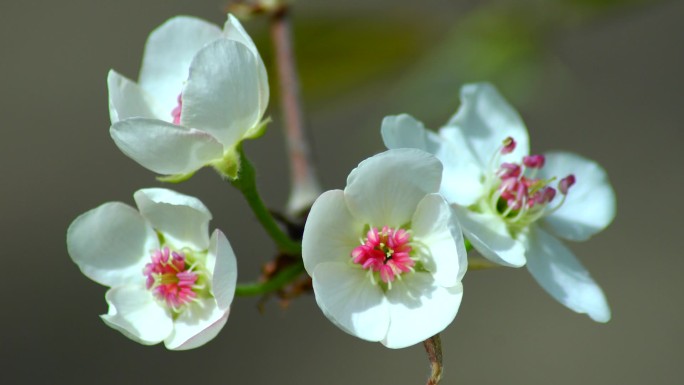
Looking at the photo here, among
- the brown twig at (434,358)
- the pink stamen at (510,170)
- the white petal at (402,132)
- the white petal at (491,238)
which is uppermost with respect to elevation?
the white petal at (402,132)

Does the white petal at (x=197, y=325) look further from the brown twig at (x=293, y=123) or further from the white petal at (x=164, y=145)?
the brown twig at (x=293, y=123)

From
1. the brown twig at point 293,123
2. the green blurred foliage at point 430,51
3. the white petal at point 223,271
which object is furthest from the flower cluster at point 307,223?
the green blurred foliage at point 430,51

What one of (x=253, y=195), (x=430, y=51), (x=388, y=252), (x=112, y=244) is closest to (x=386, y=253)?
(x=388, y=252)

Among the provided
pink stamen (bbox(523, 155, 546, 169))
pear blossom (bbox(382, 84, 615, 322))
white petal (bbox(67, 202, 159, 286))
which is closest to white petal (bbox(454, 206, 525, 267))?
pear blossom (bbox(382, 84, 615, 322))

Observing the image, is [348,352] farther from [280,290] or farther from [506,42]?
[280,290]

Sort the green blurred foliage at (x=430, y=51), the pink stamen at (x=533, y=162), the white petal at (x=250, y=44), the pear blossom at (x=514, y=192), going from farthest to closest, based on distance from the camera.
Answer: the green blurred foliage at (x=430, y=51)
the pink stamen at (x=533, y=162)
the pear blossom at (x=514, y=192)
the white petal at (x=250, y=44)

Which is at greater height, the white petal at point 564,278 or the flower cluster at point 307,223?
the flower cluster at point 307,223

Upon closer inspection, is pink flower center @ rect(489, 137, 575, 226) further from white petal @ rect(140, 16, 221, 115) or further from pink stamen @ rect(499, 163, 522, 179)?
white petal @ rect(140, 16, 221, 115)
